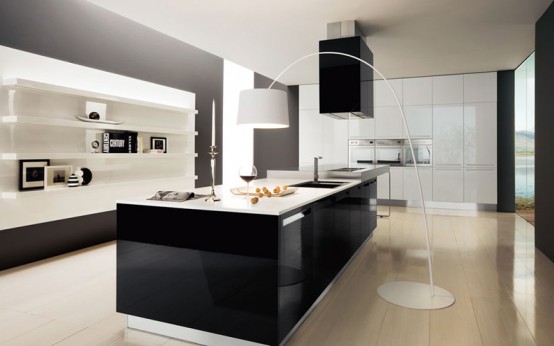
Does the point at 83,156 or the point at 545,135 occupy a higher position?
the point at 545,135

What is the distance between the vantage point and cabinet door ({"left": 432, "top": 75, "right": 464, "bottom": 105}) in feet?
23.7

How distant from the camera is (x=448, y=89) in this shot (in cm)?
730

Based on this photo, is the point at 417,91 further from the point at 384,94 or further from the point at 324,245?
the point at 324,245

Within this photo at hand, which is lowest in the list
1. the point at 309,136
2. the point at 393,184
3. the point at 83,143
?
the point at 393,184

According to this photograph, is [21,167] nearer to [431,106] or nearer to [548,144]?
[548,144]

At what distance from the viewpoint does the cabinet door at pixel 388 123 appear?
25.3 feet

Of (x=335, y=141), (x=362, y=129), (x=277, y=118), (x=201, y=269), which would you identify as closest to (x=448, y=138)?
(x=362, y=129)

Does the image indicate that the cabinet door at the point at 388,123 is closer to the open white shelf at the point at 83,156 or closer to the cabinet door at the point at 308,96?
the cabinet door at the point at 308,96

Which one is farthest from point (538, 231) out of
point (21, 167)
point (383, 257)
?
point (21, 167)

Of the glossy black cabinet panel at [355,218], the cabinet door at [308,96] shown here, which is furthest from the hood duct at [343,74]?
the cabinet door at [308,96]

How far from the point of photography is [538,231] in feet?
14.6

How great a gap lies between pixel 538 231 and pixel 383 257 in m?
1.92

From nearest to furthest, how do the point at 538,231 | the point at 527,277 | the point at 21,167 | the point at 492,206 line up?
the point at 527,277 → the point at 21,167 → the point at 538,231 → the point at 492,206

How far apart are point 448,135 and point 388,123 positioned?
1149mm
